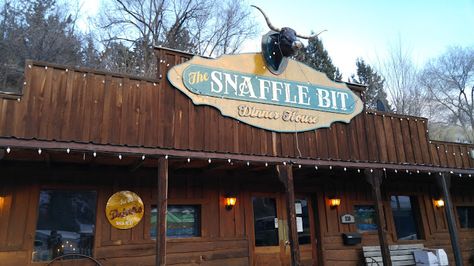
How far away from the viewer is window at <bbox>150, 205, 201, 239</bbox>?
834cm

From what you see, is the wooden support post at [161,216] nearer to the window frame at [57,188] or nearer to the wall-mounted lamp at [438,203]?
the window frame at [57,188]

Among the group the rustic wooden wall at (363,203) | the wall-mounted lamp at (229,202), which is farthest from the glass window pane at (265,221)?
the rustic wooden wall at (363,203)

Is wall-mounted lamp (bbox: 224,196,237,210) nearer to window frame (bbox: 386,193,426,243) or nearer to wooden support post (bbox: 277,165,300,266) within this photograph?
wooden support post (bbox: 277,165,300,266)

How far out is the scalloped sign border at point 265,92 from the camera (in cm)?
752

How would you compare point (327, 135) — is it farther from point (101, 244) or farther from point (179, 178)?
point (101, 244)

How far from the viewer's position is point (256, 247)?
29.7 feet

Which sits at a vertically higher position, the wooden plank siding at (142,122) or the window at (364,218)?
the wooden plank siding at (142,122)

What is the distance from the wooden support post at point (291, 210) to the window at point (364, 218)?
4.02 metres

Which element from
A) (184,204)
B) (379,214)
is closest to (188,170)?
(184,204)

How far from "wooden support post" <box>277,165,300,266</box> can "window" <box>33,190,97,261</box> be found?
12.9 ft

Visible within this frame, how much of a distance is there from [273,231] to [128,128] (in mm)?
4756

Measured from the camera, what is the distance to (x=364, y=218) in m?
10.7

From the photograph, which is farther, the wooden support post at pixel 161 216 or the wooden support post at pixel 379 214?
the wooden support post at pixel 379 214

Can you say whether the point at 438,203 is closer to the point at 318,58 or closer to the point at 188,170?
the point at 188,170
